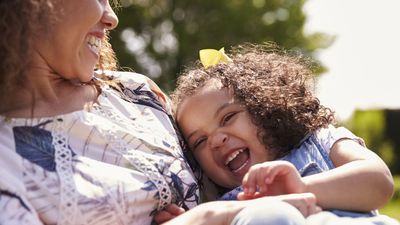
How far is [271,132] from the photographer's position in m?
2.73

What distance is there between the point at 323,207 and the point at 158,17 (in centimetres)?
1522

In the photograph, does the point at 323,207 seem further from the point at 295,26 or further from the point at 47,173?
the point at 295,26

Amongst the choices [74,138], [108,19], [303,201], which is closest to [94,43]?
[108,19]

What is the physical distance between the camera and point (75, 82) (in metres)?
2.60

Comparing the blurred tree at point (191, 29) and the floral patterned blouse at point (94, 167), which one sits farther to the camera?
the blurred tree at point (191, 29)

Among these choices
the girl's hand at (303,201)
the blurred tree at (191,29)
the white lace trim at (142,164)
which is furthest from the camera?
the blurred tree at (191,29)

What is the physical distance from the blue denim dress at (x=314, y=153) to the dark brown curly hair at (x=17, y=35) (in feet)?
2.72

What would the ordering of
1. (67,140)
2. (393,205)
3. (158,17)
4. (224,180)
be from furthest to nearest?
(158,17) < (393,205) < (224,180) < (67,140)

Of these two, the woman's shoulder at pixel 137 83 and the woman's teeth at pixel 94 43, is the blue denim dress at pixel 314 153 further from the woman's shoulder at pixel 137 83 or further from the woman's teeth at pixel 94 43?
the woman's teeth at pixel 94 43

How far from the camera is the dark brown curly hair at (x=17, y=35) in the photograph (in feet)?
7.63

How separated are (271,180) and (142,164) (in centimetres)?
44

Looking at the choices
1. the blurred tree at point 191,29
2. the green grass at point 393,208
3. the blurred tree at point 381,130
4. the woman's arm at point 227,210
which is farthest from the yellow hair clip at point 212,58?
the blurred tree at point 381,130

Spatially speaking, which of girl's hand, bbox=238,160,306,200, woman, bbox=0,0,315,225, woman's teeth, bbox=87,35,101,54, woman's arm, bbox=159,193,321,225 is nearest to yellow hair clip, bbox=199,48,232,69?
woman, bbox=0,0,315,225

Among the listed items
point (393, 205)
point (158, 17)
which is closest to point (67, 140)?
point (393, 205)
